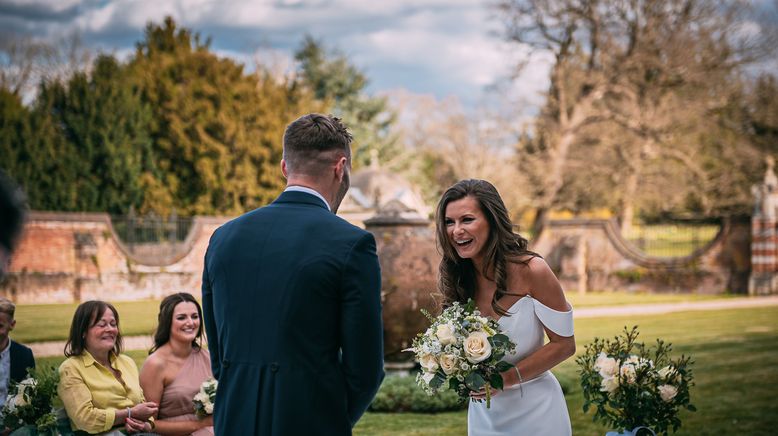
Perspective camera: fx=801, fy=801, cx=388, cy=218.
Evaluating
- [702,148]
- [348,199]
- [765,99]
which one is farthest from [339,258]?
[702,148]

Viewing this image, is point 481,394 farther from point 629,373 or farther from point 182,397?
point 182,397

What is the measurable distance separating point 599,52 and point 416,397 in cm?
2593

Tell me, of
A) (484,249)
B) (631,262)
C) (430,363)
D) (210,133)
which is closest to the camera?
(430,363)

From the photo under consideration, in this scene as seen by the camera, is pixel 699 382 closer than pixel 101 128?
Yes

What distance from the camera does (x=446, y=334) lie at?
385cm

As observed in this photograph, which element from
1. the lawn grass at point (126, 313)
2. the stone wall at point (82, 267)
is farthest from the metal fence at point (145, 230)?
the lawn grass at point (126, 313)

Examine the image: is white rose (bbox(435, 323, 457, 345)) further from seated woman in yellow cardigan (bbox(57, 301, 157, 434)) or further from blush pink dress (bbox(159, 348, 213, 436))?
seated woman in yellow cardigan (bbox(57, 301, 157, 434))

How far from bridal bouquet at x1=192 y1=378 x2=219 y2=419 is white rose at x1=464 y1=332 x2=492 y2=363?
220 centimetres

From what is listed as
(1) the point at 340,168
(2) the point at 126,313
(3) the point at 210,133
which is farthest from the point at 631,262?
(1) the point at 340,168

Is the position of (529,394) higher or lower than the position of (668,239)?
higher

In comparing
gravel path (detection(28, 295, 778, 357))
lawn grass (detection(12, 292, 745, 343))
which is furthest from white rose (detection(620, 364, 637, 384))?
gravel path (detection(28, 295, 778, 357))

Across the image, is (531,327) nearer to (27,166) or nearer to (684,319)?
(684,319)

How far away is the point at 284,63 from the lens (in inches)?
2019

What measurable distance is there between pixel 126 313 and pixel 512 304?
16912 millimetres
